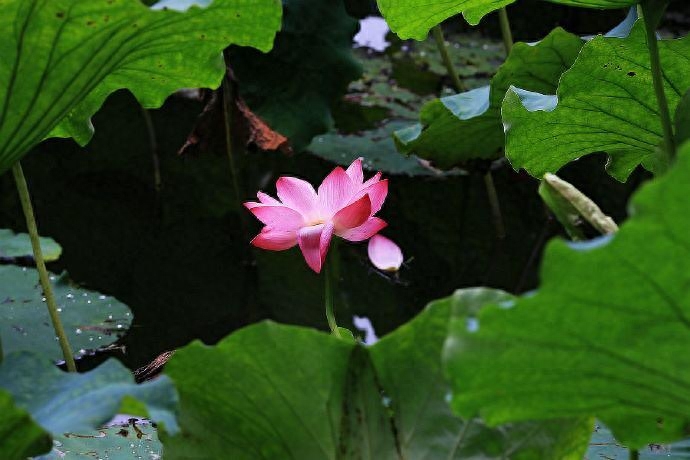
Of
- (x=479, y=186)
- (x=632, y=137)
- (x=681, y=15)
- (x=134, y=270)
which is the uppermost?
(x=632, y=137)

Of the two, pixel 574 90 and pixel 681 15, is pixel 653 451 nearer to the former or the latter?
pixel 574 90

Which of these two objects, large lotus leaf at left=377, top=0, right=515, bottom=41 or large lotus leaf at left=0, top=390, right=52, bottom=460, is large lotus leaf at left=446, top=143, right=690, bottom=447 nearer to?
large lotus leaf at left=0, top=390, right=52, bottom=460

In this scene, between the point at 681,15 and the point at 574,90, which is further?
the point at 681,15

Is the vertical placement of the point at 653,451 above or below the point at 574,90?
below

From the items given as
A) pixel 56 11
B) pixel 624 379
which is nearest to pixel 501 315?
pixel 624 379

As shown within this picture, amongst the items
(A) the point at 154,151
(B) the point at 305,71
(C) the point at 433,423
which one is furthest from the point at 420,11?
(A) the point at 154,151

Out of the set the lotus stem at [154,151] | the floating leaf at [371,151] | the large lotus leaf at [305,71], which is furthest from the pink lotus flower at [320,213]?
the lotus stem at [154,151]

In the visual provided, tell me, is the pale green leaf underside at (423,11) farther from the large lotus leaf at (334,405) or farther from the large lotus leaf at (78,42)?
the large lotus leaf at (334,405)
